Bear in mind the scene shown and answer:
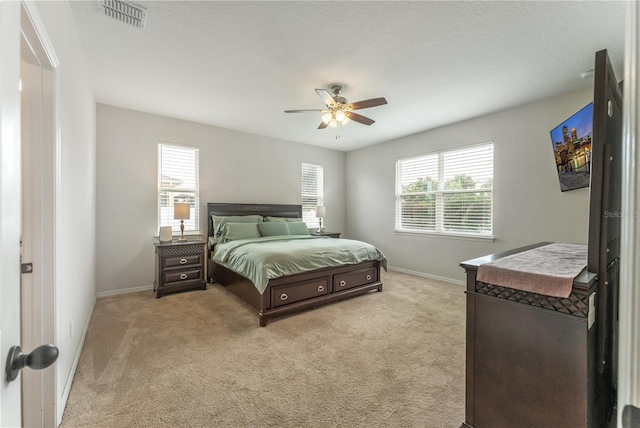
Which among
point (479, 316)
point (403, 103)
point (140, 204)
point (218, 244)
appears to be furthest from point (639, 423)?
point (140, 204)

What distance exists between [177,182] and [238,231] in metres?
1.33

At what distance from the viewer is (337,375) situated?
6.63ft

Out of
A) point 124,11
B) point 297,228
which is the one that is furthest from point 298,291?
point 124,11

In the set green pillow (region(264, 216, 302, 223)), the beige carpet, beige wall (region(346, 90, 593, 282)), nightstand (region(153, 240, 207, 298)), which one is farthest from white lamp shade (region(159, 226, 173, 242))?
beige wall (region(346, 90, 593, 282))

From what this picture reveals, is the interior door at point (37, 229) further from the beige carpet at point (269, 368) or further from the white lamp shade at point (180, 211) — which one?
the white lamp shade at point (180, 211)

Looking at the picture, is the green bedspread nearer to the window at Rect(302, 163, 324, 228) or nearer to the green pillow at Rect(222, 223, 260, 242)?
the green pillow at Rect(222, 223, 260, 242)

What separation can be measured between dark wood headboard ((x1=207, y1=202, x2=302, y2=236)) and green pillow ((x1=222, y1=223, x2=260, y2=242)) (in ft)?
1.65

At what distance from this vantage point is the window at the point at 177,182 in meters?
4.30

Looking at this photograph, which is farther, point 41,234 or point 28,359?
point 41,234

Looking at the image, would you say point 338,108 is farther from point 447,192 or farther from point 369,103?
point 447,192

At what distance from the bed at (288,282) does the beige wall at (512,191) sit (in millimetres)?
1361

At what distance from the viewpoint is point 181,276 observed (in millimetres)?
3934

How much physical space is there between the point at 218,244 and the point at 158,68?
244 cm

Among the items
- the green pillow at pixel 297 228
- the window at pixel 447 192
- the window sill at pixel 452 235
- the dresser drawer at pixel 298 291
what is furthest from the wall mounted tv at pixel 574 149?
the green pillow at pixel 297 228
